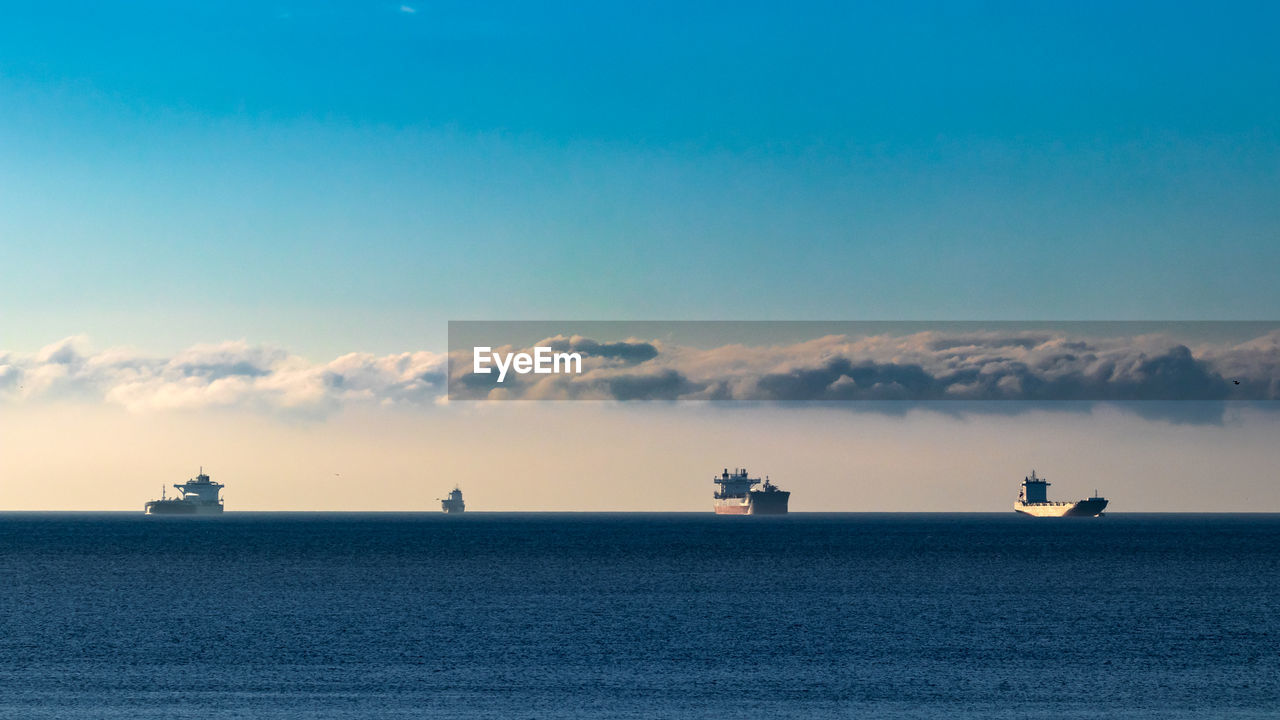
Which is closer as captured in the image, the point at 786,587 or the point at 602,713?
the point at 602,713

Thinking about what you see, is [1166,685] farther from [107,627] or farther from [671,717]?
[107,627]

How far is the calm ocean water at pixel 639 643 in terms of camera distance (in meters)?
46.8

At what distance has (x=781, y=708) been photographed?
151 ft

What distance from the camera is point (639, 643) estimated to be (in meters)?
65.9

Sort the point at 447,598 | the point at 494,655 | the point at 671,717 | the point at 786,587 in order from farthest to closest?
the point at 786,587 → the point at 447,598 → the point at 494,655 → the point at 671,717

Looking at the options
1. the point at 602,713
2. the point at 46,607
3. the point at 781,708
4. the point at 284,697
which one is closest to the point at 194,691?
the point at 284,697

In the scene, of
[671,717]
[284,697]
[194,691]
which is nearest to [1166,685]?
[671,717]

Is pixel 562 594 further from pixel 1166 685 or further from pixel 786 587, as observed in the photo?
pixel 1166 685

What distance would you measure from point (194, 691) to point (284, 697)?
12.6 feet

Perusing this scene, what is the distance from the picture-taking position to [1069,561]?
15500cm

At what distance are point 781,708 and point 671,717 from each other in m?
4.40

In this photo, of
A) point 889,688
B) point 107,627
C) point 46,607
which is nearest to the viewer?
point 889,688

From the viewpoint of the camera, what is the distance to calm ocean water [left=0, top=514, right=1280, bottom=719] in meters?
46.8

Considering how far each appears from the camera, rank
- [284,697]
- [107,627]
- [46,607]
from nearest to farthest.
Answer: [284,697], [107,627], [46,607]
